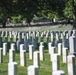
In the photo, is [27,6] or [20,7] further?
[20,7]

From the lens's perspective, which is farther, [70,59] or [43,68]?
[43,68]

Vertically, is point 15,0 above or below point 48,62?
above

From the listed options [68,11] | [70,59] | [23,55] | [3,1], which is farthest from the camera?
[68,11]

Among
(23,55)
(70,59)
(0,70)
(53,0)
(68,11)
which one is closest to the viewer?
(70,59)

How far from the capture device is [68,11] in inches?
1492

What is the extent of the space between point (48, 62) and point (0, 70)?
2.60 metres

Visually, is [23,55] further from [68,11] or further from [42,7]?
[68,11]

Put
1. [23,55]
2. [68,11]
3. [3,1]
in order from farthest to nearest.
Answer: [68,11], [3,1], [23,55]

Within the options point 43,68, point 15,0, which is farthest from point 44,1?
point 43,68

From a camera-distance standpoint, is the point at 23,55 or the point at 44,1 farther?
the point at 44,1

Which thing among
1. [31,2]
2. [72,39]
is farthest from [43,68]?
[31,2]

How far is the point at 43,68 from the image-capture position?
11.4m

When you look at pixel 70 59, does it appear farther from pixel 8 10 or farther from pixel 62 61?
pixel 8 10

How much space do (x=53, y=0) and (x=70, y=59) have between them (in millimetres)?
18852
